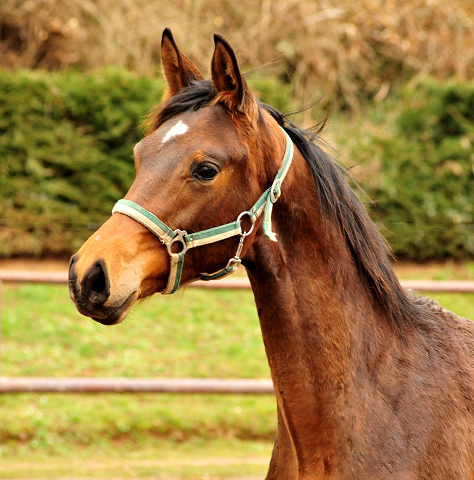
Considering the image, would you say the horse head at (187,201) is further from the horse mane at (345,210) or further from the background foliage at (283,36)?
the background foliage at (283,36)

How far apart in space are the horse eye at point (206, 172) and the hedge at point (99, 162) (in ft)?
18.5

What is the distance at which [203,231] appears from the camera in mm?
1970

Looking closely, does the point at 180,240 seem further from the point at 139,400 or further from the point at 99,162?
the point at 99,162

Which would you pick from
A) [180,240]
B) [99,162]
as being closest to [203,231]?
[180,240]

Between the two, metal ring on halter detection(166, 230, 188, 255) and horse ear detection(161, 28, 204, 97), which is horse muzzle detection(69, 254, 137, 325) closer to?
metal ring on halter detection(166, 230, 188, 255)

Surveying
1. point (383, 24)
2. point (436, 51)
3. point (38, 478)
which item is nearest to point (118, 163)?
point (38, 478)

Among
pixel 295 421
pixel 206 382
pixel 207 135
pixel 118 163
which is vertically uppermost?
pixel 207 135

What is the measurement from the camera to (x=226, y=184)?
1988 millimetres

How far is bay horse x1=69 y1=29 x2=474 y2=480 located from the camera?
195 centimetres

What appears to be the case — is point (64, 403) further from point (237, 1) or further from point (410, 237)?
point (237, 1)

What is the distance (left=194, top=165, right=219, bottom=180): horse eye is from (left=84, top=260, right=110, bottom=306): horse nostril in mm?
426

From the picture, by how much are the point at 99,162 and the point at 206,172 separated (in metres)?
6.22

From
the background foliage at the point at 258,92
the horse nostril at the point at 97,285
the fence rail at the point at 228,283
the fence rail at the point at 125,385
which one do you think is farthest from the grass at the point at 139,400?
the horse nostril at the point at 97,285

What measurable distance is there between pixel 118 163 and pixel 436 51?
20.3 ft
